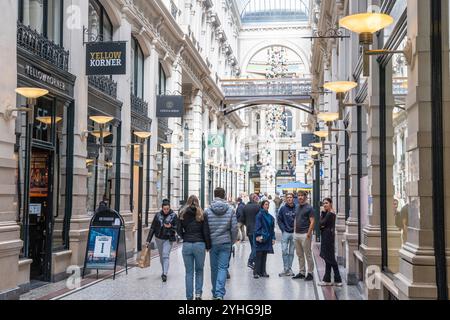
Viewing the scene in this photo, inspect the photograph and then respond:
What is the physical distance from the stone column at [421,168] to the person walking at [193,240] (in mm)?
3612

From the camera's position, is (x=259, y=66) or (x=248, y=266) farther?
(x=259, y=66)

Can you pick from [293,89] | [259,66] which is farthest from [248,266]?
[259,66]

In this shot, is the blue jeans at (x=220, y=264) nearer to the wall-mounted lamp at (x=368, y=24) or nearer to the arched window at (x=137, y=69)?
the wall-mounted lamp at (x=368, y=24)

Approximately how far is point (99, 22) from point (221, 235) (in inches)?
353

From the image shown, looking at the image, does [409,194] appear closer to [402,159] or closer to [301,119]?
[402,159]

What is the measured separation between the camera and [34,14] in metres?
12.2

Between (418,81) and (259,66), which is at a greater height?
Answer: (259,66)

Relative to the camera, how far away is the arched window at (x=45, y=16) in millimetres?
11828

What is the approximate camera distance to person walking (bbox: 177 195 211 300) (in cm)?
959

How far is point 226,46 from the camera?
46250 mm

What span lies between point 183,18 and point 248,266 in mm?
16821

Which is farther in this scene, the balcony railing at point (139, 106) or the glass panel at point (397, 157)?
the balcony railing at point (139, 106)

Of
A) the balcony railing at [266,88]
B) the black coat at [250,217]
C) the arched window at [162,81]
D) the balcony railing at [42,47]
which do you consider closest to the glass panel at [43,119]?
the balcony railing at [42,47]

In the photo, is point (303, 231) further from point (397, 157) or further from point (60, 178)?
point (60, 178)
